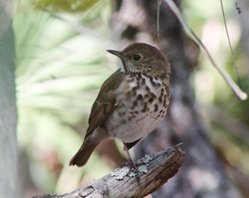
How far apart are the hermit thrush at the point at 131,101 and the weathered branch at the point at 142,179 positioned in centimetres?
29

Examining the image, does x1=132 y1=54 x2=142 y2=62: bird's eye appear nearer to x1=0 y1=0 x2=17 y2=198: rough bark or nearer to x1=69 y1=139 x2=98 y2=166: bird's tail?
x1=69 y1=139 x2=98 y2=166: bird's tail

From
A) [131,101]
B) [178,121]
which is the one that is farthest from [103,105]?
[178,121]

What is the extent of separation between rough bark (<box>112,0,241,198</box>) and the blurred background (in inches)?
8.9

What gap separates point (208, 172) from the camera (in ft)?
14.7

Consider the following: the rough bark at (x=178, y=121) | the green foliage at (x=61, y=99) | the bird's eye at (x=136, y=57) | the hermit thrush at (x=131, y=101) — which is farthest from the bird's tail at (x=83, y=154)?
the green foliage at (x=61, y=99)

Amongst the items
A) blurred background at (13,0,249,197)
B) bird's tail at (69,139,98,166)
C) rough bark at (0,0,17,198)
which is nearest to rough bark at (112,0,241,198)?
blurred background at (13,0,249,197)

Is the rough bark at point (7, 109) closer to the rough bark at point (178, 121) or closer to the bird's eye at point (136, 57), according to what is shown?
the bird's eye at point (136, 57)

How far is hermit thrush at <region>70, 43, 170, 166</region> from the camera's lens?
3238mm

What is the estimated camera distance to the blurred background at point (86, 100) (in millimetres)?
5191

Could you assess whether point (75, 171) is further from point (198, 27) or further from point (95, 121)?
point (95, 121)

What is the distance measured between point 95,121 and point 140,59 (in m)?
0.32

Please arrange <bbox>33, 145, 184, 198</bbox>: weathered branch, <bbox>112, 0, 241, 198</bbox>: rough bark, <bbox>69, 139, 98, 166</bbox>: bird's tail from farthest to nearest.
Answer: <bbox>112, 0, 241, 198</bbox>: rough bark
<bbox>69, 139, 98, 166</bbox>: bird's tail
<bbox>33, 145, 184, 198</bbox>: weathered branch

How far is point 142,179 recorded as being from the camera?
2.91 meters

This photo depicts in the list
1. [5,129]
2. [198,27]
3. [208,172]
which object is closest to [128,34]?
[208,172]
